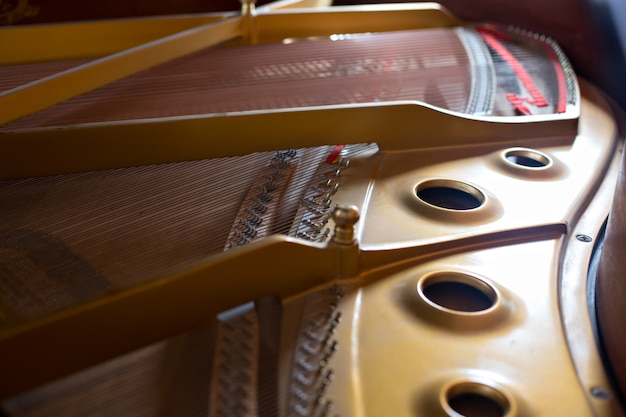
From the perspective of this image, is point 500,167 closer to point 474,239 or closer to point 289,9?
point 474,239

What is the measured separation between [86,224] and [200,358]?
0.69 meters

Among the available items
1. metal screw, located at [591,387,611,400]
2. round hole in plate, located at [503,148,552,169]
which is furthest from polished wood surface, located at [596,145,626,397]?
round hole in plate, located at [503,148,552,169]

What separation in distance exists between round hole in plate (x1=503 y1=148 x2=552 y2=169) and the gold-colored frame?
0.18 ft

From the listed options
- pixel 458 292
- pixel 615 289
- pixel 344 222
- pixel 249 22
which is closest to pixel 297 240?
pixel 344 222

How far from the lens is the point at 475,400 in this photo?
55.6 inches

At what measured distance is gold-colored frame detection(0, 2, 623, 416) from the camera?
1356 mm

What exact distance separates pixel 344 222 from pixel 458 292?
0.35m

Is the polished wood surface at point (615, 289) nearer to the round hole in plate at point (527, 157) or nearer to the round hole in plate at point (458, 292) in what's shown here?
the round hole in plate at point (458, 292)

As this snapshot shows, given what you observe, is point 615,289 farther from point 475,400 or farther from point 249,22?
point 249,22

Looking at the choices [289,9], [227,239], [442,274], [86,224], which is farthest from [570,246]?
[289,9]

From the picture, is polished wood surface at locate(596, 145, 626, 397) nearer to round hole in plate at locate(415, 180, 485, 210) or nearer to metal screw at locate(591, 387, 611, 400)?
metal screw at locate(591, 387, 611, 400)

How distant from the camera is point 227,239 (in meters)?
1.92

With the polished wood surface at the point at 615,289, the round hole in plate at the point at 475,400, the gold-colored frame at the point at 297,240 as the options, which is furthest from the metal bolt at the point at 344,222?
the polished wood surface at the point at 615,289

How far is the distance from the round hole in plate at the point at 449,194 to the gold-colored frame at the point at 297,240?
0.15ft
